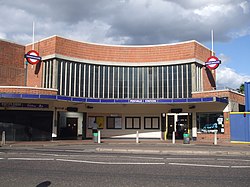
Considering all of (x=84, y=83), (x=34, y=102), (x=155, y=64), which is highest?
(x=155, y=64)

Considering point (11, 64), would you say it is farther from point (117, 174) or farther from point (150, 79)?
point (117, 174)

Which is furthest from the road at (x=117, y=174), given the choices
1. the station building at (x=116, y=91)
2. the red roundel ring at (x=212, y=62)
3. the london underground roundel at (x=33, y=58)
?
the red roundel ring at (x=212, y=62)

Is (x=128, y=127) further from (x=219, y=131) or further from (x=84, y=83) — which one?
(x=219, y=131)

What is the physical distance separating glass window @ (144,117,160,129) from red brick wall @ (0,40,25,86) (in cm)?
1401

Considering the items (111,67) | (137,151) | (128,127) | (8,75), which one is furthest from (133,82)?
(137,151)

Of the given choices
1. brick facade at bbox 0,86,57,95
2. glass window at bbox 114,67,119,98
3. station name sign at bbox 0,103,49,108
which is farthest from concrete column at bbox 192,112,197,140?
brick facade at bbox 0,86,57,95

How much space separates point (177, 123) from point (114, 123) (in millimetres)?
6523

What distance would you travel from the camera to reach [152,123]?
30516 mm

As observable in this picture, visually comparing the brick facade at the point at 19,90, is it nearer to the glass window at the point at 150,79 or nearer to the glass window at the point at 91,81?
the glass window at the point at 91,81

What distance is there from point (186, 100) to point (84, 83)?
420 inches

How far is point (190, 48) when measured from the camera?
98.2 ft

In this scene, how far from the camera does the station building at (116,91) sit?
26781 millimetres

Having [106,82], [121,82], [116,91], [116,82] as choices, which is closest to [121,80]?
[121,82]

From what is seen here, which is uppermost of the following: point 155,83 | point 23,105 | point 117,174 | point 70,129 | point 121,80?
point 121,80
